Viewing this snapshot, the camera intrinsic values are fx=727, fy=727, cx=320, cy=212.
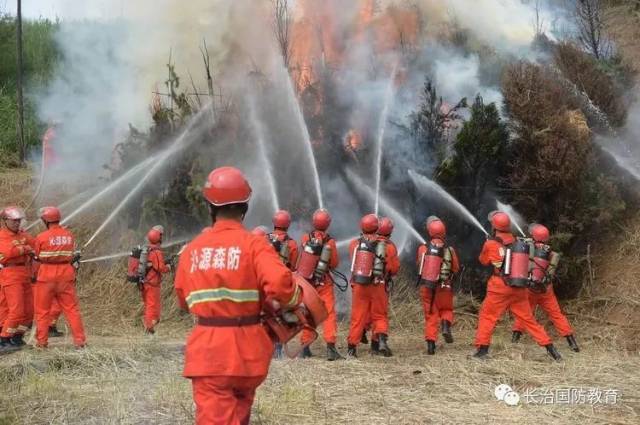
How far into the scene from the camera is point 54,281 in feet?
32.9

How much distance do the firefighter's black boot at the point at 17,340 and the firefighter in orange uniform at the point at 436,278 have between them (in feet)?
19.5

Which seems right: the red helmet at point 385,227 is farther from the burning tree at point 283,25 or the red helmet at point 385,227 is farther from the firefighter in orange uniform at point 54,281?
the burning tree at point 283,25

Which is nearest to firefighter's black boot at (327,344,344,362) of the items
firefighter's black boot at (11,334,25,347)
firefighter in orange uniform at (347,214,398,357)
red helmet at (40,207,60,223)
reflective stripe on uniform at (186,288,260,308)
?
firefighter in orange uniform at (347,214,398,357)

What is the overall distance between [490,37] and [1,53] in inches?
722

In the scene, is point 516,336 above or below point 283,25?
below

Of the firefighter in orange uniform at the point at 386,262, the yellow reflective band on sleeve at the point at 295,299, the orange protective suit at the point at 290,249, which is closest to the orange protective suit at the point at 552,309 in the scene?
the firefighter in orange uniform at the point at 386,262

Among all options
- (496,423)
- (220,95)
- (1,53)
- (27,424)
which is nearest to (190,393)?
(27,424)

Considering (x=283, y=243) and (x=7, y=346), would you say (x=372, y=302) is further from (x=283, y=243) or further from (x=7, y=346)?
(x=7, y=346)

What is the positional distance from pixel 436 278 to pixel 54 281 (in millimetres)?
5217

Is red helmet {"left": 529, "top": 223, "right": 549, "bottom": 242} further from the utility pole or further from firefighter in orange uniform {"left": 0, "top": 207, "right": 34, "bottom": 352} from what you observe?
the utility pole

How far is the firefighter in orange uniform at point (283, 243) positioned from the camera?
9.70 m

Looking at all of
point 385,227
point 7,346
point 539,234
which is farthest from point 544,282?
point 7,346

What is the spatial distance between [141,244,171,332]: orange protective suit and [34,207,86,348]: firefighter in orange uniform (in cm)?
225

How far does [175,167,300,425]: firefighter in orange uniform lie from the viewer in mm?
4152
